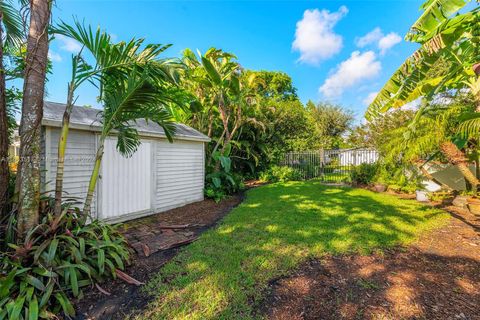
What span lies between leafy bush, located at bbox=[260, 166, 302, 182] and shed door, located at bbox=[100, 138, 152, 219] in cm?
715

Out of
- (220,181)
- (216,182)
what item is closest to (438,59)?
(216,182)

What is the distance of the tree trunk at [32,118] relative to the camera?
105 inches

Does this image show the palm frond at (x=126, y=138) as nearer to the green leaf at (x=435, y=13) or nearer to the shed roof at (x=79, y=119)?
the shed roof at (x=79, y=119)

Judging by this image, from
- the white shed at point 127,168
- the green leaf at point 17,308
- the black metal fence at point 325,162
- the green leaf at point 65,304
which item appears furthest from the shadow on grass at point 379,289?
the black metal fence at point 325,162

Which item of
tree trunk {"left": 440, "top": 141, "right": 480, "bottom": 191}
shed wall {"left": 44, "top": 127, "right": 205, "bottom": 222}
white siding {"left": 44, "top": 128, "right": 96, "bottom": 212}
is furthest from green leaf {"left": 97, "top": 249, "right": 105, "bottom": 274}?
tree trunk {"left": 440, "top": 141, "right": 480, "bottom": 191}

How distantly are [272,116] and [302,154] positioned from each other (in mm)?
2882

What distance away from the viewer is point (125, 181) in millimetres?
5270

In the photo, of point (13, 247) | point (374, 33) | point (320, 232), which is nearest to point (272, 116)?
point (374, 33)

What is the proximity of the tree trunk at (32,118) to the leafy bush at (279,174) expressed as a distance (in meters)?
9.93

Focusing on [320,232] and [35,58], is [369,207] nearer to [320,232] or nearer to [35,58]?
[320,232]

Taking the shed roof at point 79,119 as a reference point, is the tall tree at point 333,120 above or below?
above

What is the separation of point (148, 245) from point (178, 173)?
9.83 feet

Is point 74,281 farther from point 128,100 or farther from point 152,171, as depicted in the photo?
point 152,171

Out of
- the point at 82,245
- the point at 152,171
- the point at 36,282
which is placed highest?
the point at 152,171
